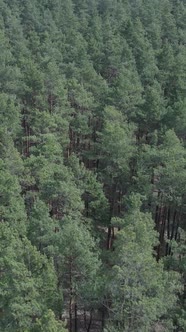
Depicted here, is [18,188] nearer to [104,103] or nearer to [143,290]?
[143,290]

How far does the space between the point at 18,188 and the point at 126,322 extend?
44.7 feet

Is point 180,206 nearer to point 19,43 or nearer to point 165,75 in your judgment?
point 165,75

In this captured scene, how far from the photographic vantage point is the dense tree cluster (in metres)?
28.0

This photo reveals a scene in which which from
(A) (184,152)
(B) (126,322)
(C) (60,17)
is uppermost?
(C) (60,17)

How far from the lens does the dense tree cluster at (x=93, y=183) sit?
28016 millimetres

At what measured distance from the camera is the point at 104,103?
54250mm

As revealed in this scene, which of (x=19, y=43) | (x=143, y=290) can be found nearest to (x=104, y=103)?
(x=19, y=43)

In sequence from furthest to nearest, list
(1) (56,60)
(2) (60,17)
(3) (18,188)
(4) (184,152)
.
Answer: (2) (60,17)
(1) (56,60)
(4) (184,152)
(3) (18,188)

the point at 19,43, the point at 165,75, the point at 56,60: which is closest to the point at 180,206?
the point at 165,75

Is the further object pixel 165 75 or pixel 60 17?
pixel 60 17

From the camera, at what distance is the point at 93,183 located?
40875 millimetres

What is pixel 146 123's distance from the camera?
52.5m

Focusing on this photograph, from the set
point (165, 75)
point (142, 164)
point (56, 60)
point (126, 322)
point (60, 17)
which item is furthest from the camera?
point (60, 17)

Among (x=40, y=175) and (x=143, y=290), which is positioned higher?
(x=40, y=175)
